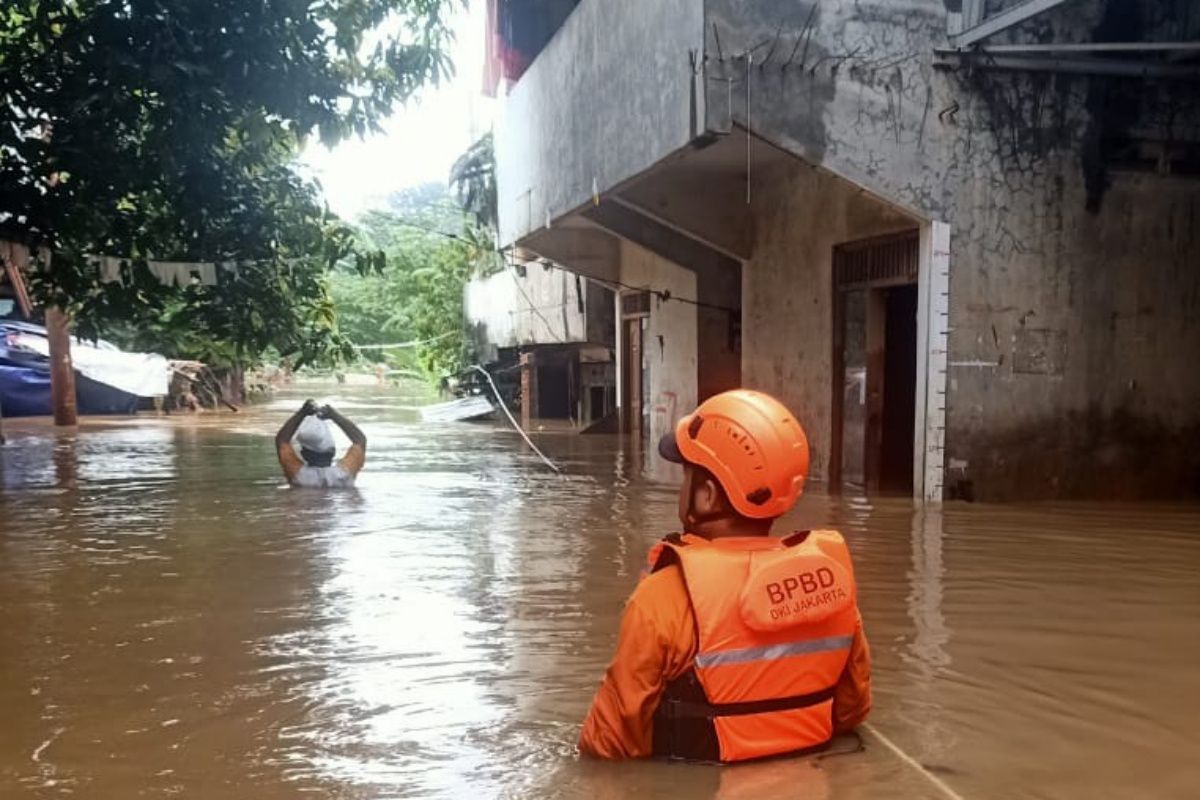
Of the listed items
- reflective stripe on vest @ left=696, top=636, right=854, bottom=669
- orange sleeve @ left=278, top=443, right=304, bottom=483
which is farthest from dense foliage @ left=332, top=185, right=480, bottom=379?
reflective stripe on vest @ left=696, top=636, right=854, bottom=669

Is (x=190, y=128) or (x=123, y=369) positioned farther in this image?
(x=123, y=369)

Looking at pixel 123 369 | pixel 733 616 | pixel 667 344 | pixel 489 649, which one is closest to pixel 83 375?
pixel 123 369

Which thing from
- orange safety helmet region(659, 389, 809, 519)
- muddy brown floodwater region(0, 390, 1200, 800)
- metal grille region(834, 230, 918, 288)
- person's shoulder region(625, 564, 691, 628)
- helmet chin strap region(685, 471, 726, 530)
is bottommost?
muddy brown floodwater region(0, 390, 1200, 800)

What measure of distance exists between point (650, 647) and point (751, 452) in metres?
0.60

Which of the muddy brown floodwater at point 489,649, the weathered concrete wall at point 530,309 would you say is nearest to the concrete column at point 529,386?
the weathered concrete wall at point 530,309

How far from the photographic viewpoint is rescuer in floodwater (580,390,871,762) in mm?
2857

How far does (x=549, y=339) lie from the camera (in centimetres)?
2027

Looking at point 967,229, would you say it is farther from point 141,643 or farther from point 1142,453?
point 141,643

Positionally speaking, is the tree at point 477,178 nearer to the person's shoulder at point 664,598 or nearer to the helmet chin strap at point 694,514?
the helmet chin strap at point 694,514

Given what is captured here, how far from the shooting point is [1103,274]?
9031mm

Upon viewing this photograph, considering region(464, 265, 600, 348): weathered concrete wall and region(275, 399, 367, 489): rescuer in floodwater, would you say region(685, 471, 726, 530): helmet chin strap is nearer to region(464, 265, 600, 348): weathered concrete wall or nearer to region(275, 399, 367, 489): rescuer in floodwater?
region(275, 399, 367, 489): rescuer in floodwater

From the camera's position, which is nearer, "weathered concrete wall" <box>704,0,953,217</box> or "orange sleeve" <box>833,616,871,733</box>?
"orange sleeve" <box>833,616,871,733</box>

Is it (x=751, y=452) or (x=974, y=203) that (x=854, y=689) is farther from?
(x=974, y=203)

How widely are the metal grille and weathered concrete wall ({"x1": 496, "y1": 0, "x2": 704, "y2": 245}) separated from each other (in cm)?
221
